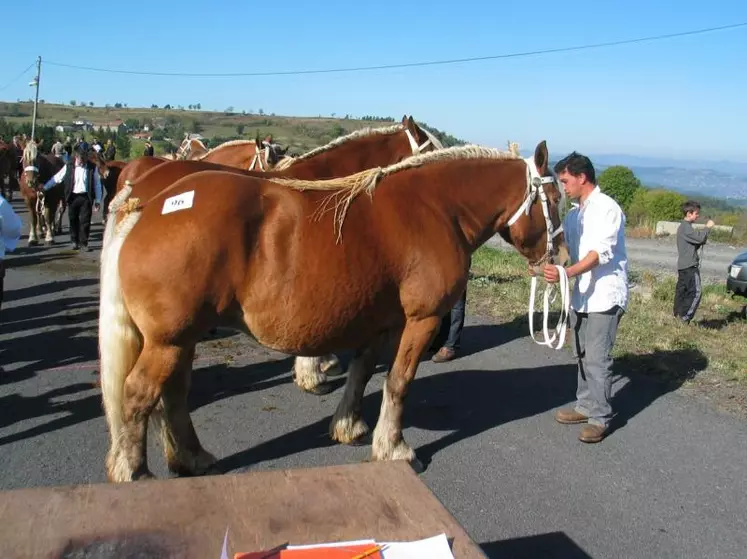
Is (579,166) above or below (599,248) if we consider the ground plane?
above

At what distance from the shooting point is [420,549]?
1.96 metres

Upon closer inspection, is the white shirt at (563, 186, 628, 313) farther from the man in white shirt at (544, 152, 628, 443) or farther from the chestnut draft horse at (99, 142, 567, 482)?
the chestnut draft horse at (99, 142, 567, 482)

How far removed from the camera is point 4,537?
1831 mm

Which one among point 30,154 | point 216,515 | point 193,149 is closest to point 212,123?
point 30,154

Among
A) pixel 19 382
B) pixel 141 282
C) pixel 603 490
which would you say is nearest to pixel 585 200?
pixel 603 490

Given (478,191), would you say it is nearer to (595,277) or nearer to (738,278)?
(595,277)

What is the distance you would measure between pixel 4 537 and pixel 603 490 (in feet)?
12.2

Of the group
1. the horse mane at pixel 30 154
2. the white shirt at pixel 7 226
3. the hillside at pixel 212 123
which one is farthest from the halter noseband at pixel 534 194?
the hillside at pixel 212 123

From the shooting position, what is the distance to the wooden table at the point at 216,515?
1854mm

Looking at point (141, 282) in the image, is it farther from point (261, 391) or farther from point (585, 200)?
point (585, 200)

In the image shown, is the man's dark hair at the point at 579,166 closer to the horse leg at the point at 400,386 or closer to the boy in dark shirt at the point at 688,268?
the horse leg at the point at 400,386

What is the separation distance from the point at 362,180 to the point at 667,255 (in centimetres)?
1685

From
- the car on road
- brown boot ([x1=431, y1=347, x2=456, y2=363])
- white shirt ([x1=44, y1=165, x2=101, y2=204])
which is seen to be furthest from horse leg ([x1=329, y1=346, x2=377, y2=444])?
white shirt ([x1=44, y1=165, x2=101, y2=204])

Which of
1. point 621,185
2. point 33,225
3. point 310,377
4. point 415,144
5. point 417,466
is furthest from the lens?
point 621,185
